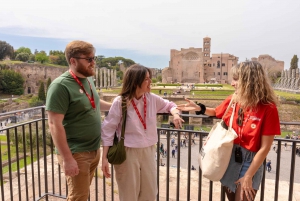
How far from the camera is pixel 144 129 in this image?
2.21 metres

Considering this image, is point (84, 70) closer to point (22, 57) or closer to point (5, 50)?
point (5, 50)

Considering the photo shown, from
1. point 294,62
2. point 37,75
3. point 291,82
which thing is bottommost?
point 291,82

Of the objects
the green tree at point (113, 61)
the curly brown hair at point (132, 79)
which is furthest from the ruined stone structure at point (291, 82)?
the green tree at point (113, 61)

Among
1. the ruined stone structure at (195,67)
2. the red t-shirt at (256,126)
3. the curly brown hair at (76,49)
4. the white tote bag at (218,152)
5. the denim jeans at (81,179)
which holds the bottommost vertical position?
the denim jeans at (81,179)

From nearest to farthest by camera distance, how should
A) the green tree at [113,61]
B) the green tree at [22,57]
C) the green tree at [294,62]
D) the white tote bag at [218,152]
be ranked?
the white tote bag at [218,152]
the green tree at [294,62]
the green tree at [22,57]
the green tree at [113,61]

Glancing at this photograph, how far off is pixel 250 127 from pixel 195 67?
243 ft

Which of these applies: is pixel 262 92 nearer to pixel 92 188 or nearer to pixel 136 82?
pixel 136 82

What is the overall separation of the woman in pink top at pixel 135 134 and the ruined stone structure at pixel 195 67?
71.0m

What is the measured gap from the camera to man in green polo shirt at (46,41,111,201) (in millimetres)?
2016

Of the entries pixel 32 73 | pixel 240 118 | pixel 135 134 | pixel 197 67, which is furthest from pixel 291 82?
pixel 32 73

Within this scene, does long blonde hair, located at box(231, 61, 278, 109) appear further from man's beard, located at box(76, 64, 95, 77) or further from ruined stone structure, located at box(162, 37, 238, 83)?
ruined stone structure, located at box(162, 37, 238, 83)

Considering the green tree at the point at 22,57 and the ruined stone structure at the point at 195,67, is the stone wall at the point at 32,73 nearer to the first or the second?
the green tree at the point at 22,57

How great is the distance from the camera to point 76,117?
7.14ft

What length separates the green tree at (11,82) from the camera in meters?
53.7
